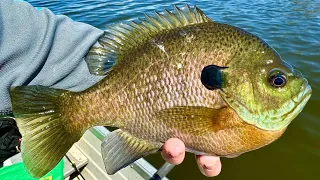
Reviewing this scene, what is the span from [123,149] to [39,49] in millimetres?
1165

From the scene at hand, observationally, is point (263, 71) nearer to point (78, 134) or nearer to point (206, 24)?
point (206, 24)

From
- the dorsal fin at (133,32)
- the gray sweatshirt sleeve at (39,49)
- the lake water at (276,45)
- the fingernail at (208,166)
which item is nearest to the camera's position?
the dorsal fin at (133,32)

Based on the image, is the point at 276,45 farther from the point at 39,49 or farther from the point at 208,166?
the point at 39,49

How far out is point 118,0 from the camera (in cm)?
1557

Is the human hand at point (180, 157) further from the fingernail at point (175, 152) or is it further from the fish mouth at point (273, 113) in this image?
the fish mouth at point (273, 113)

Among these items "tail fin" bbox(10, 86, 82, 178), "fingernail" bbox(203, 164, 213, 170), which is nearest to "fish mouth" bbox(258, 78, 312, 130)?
"fingernail" bbox(203, 164, 213, 170)

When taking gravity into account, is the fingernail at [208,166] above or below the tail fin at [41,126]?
below

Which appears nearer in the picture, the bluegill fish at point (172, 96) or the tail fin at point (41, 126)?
the bluegill fish at point (172, 96)

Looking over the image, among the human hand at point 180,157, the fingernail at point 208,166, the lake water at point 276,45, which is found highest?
the human hand at point 180,157

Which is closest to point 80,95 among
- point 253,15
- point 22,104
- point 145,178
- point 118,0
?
point 22,104

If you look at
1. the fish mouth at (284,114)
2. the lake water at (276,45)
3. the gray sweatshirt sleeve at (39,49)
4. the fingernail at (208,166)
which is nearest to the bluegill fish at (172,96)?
the fish mouth at (284,114)

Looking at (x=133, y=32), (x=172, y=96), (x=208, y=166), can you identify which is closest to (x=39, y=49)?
(x=133, y=32)

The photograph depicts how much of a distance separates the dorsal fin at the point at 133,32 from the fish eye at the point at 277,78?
469mm

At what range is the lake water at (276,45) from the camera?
5.32 metres
